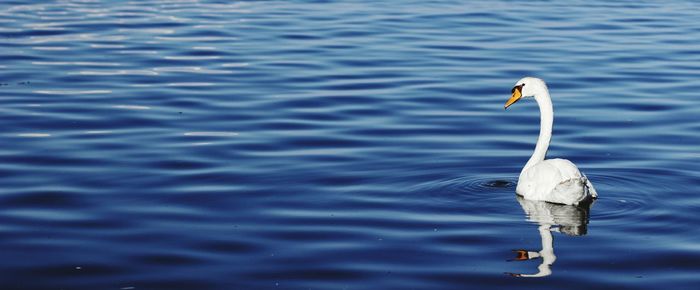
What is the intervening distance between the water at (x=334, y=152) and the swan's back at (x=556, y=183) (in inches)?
6.0

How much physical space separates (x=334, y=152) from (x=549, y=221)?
3898mm

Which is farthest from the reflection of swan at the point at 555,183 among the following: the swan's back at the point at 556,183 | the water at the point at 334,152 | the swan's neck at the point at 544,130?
the swan's neck at the point at 544,130

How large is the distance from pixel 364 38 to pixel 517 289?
16.1 metres

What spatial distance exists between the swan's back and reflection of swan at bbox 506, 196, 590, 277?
82 millimetres

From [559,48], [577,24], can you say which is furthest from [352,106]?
[577,24]

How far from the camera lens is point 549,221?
A: 13.1m

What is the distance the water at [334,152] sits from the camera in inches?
458

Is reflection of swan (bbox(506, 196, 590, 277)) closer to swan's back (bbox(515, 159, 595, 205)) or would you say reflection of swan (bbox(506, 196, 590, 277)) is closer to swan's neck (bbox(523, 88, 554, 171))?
swan's back (bbox(515, 159, 595, 205))

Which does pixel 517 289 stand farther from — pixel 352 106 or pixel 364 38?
Result: pixel 364 38

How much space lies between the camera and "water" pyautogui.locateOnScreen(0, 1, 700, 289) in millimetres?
11625

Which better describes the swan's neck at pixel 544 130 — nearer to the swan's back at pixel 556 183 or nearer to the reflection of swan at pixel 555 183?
the reflection of swan at pixel 555 183

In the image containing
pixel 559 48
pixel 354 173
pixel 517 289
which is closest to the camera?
pixel 517 289

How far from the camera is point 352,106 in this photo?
64.2 feet

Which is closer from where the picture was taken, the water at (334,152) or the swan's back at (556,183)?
the water at (334,152)
